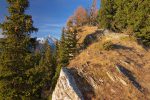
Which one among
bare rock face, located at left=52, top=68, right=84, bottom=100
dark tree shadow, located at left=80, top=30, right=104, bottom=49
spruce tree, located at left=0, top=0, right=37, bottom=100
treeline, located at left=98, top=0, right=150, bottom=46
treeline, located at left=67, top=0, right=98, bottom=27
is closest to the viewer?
spruce tree, located at left=0, top=0, right=37, bottom=100

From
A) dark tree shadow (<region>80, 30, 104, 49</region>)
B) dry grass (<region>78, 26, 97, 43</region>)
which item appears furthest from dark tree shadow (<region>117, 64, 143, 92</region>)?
dry grass (<region>78, 26, 97, 43</region>)

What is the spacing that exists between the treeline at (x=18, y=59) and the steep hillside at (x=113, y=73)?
8091 millimetres

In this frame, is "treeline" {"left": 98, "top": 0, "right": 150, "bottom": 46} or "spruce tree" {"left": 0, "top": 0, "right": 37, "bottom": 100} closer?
"spruce tree" {"left": 0, "top": 0, "right": 37, "bottom": 100}

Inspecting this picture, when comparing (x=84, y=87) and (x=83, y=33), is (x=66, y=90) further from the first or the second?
(x=83, y=33)

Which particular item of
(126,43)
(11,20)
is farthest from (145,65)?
(11,20)

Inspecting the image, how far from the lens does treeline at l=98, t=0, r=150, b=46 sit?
58666 mm

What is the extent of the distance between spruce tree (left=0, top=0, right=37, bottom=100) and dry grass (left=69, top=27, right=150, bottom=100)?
10798 millimetres

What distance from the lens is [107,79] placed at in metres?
39.1

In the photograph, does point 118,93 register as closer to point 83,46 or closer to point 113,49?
point 113,49

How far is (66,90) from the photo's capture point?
34969 mm

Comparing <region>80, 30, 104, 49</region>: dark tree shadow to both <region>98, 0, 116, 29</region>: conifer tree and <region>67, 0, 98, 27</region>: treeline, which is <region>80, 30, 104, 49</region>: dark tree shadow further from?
<region>67, 0, 98, 27</region>: treeline

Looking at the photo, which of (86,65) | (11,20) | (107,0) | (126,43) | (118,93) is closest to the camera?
(11,20)

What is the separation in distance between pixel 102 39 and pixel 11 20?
3240 centimetres

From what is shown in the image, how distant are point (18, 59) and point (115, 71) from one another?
16474 millimetres
